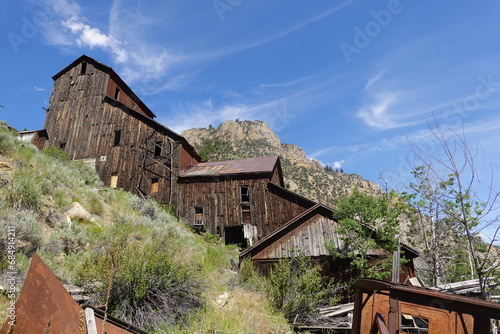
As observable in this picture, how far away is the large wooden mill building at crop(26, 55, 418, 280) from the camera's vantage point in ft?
67.1

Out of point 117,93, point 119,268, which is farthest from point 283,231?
point 117,93

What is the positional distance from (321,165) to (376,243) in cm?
8652

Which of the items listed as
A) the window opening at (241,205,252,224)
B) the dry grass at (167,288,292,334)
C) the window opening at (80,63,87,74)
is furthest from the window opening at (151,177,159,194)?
the dry grass at (167,288,292,334)

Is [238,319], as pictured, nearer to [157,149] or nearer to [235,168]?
[235,168]

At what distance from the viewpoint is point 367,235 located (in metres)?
12.9

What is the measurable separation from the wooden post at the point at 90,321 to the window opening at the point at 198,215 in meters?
17.7

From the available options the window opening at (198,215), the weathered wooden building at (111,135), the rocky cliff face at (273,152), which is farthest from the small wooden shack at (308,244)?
the rocky cliff face at (273,152)

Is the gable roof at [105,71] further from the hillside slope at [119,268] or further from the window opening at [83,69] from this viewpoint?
the hillside slope at [119,268]

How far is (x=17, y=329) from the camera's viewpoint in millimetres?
Answer: 3219

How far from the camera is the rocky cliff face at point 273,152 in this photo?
195 ft

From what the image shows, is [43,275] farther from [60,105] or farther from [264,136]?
[264,136]

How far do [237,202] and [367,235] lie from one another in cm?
1009

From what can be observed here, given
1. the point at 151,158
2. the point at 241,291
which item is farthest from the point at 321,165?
the point at 241,291

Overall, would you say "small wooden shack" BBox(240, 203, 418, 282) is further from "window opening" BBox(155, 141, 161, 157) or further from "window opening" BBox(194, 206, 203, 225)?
"window opening" BBox(155, 141, 161, 157)
